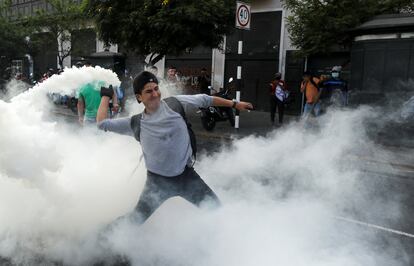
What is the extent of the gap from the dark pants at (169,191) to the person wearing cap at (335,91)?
7.83 m

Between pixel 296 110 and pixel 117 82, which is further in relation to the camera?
pixel 296 110

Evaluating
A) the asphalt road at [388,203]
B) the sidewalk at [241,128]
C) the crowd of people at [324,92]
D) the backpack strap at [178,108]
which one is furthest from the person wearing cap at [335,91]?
the backpack strap at [178,108]

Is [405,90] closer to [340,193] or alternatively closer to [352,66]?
[352,66]

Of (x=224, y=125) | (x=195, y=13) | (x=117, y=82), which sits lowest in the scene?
(x=224, y=125)

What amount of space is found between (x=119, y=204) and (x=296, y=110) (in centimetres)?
1259

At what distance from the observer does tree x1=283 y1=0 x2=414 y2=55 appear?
10617 millimetres

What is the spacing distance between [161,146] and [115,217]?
94cm

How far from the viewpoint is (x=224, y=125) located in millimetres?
12570

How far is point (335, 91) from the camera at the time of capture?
11.0 meters

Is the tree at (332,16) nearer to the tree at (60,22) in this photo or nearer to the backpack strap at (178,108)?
the backpack strap at (178,108)

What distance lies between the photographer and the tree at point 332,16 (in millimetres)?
10617

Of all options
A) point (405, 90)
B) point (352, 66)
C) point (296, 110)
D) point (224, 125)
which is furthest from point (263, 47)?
point (405, 90)

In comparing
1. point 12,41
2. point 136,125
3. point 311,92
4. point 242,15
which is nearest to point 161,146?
point 136,125

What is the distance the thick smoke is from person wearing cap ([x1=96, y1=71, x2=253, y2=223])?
22 cm
